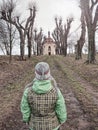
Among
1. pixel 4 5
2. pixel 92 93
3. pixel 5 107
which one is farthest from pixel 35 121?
pixel 4 5

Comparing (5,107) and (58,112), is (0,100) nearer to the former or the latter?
(5,107)

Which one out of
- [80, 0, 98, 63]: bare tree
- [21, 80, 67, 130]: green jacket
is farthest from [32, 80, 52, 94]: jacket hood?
[80, 0, 98, 63]: bare tree

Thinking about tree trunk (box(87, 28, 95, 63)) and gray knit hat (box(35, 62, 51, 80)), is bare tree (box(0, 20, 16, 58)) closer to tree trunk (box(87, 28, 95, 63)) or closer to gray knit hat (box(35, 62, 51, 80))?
tree trunk (box(87, 28, 95, 63))

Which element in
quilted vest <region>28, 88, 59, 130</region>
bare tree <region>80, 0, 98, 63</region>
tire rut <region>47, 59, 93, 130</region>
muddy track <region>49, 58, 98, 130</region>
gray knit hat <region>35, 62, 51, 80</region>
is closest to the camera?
gray knit hat <region>35, 62, 51, 80</region>

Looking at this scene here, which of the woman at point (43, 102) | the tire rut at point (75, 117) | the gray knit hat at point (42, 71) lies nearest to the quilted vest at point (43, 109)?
the woman at point (43, 102)

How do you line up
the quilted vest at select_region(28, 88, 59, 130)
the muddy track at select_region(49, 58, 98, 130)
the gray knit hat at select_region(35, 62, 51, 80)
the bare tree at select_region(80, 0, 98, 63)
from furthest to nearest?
the bare tree at select_region(80, 0, 98, 63)
the muddy track at select_region(49, 58, 98, 130)
the quilted vest at select_region(28, 88, 59, 130)
the gray knit hat at select_region(35, 62, 51, 80)

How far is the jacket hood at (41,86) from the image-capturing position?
4835 millimetres

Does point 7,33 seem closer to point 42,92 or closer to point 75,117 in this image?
point 75,117

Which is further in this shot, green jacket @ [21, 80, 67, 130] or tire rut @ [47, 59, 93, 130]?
tire rut @ [47, 59, 93, 130]

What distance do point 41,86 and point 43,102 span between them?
27cm

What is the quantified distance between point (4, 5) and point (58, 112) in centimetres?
3245

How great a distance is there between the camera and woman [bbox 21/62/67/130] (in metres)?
4.86

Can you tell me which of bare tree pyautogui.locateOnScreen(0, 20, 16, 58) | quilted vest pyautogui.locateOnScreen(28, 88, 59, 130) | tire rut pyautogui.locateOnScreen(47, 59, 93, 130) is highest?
bare tree pyautogui.locateOnScreen(0, 20, 16, 58)

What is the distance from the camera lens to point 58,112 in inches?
197
